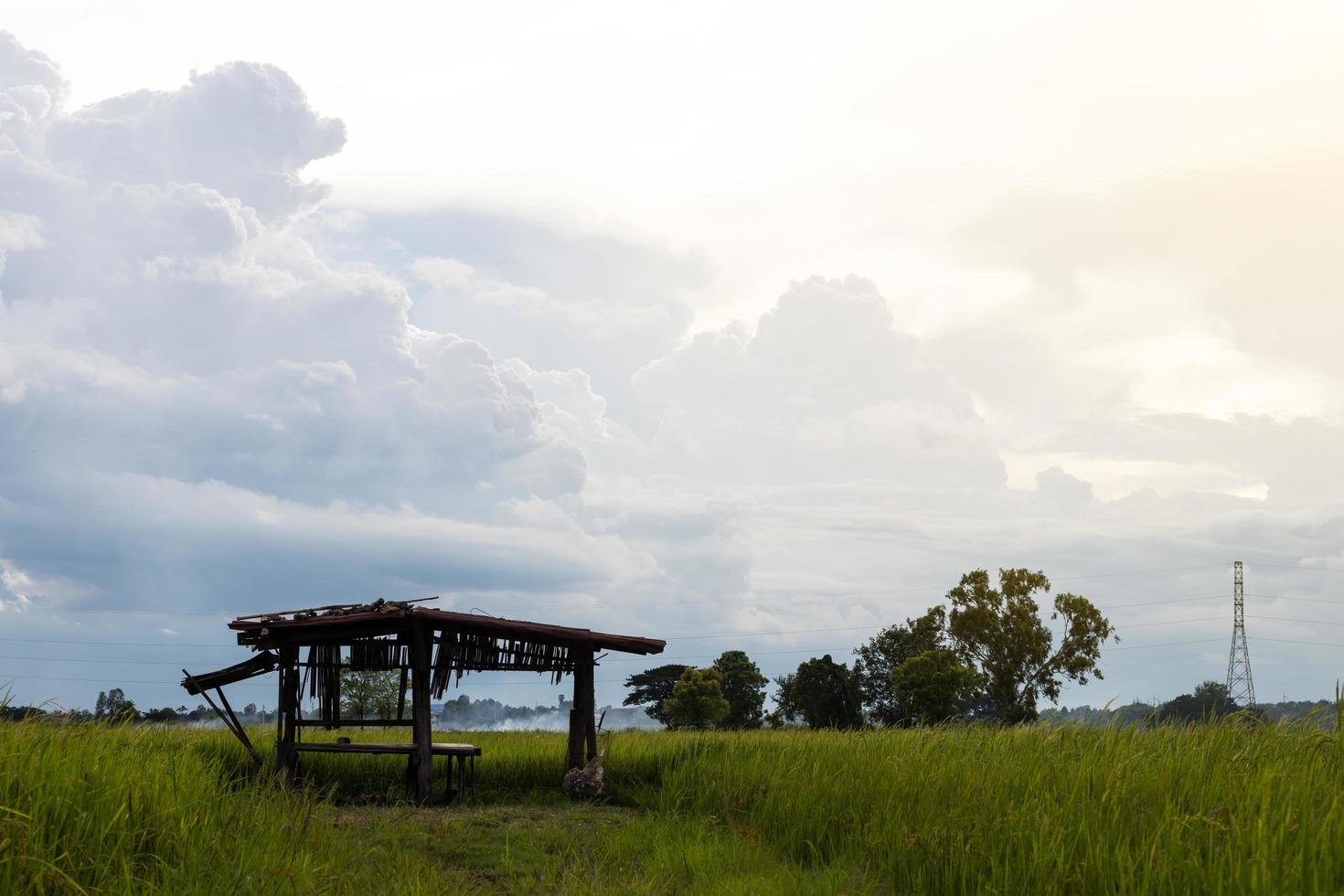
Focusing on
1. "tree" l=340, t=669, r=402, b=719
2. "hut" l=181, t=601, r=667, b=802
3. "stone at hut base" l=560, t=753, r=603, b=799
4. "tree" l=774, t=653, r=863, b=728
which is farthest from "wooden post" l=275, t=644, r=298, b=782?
"tree" l=774, t=653, r=863, b=728

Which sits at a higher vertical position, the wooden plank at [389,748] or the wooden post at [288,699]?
the wooden post at [288,699]

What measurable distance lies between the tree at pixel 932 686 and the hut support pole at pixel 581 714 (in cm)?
2549

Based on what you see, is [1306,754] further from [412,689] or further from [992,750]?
[412,689]

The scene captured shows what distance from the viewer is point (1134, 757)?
8.93 m

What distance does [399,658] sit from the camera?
608 inches

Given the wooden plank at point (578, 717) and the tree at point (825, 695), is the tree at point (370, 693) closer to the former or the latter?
the tree at point (825, 695)

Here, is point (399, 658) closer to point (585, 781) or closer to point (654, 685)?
point (585, 781)

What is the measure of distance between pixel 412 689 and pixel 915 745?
7.37m

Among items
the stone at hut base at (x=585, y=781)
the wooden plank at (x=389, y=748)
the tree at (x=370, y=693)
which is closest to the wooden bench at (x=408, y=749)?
the wooden plank at (x=389, y=748)

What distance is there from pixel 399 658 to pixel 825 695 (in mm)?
28230

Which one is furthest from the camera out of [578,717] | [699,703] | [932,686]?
[932,686]

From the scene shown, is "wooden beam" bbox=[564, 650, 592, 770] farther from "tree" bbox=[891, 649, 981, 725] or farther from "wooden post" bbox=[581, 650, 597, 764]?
"tree" bbox=[891, 649, 981, 725]

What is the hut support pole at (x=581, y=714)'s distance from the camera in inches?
629

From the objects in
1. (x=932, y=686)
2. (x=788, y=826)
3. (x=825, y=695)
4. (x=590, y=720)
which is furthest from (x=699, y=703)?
(x=788, y=826)
